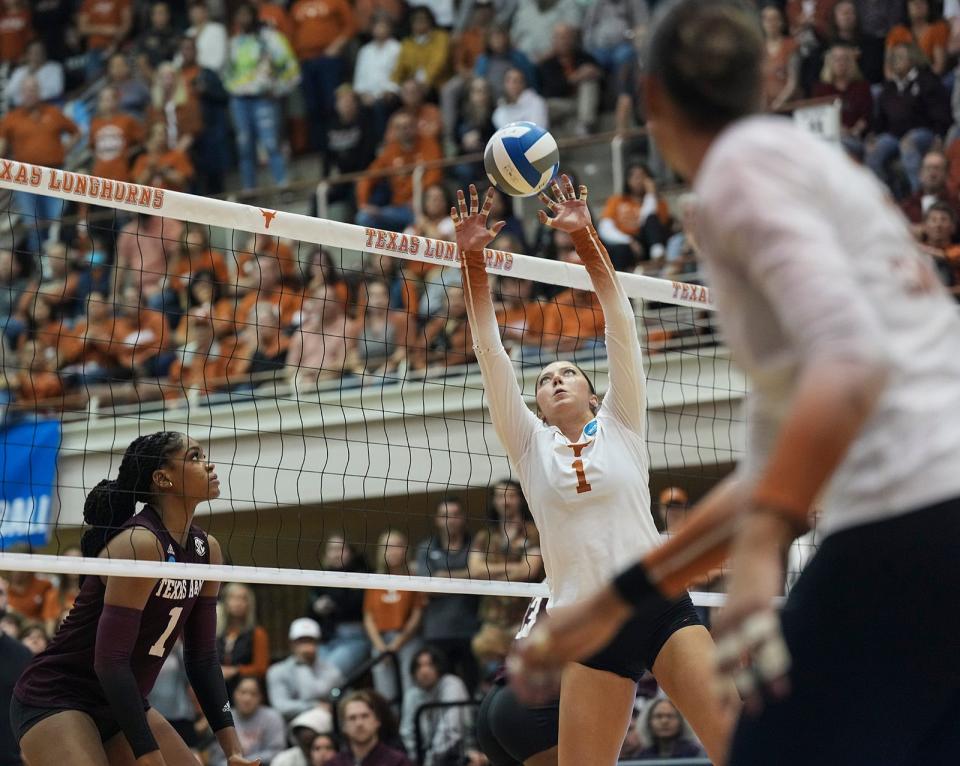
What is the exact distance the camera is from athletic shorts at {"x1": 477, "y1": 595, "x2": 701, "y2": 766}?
185 inches

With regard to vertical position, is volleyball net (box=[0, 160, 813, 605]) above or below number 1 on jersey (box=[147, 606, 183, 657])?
above

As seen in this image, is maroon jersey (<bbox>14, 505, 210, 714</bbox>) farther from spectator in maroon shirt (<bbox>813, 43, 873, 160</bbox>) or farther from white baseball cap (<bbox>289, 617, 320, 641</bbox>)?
spectator in maroon shirt (<bbox>813, 43, 873, 160</bbox>)

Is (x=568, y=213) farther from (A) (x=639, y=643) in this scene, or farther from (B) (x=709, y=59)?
(B) (x=709, y=59)

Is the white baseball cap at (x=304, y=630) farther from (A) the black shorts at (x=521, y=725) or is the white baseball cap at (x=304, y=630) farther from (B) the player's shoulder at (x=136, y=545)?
(B) the player's shoulder at (x=136, y=545)

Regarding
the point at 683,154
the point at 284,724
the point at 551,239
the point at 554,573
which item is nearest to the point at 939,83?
the point at 551,239

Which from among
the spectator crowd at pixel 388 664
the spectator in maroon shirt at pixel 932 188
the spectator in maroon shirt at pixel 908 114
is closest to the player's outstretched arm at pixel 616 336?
the spectator crowd at pixel 388 664

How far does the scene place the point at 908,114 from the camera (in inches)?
438

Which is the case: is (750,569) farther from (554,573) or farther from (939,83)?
(939,83)

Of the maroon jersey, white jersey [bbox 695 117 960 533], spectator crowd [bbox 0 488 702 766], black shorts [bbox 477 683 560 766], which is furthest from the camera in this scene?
spectator crowd [bbox 0 488 702 766]

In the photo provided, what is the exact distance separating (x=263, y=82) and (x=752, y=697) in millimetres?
14162

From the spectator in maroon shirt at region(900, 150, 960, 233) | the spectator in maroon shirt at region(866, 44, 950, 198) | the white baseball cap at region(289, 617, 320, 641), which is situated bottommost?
the white baseball cap at region(289, 617, 320, 641)

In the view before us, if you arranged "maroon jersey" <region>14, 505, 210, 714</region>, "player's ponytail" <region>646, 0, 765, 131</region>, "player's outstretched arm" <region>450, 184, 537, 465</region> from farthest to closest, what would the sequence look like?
"player's outstretched arm" <region>450, 184, 537, 465</region> → "maroon jersey" <region>14, 505, 210, 714</region> → "player's ponytail" <region>646, 0, 765, 131</region>

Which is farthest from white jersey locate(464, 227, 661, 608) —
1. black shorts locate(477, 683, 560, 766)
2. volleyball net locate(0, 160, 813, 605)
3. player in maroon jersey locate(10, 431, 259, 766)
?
volleyball net locate(0, 160, 813, 605)

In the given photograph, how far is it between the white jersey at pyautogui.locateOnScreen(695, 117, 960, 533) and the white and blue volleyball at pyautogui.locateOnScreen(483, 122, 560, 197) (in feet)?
12.0
